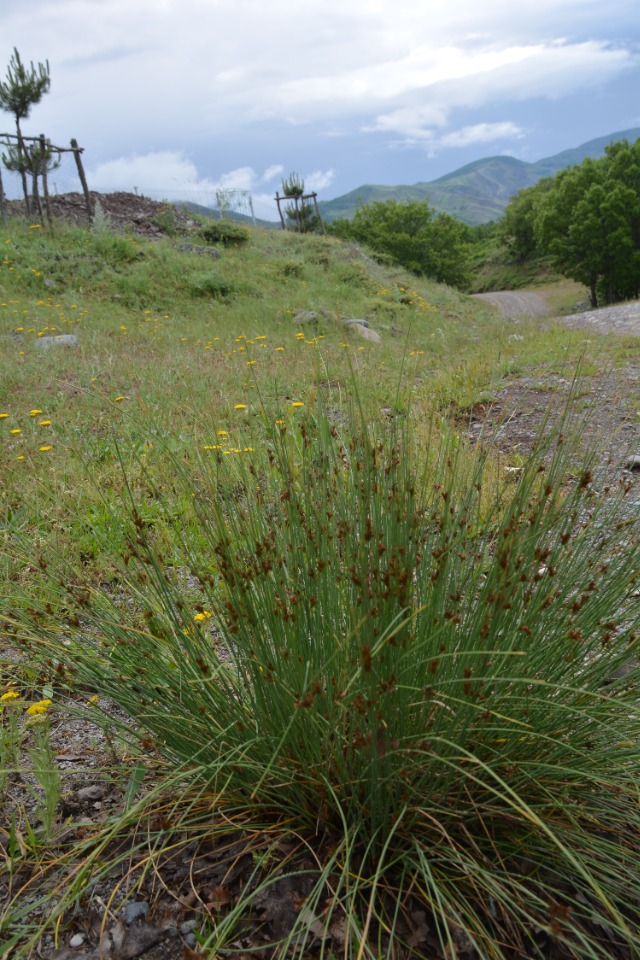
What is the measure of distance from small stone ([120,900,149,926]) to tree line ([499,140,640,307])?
33.2 meters

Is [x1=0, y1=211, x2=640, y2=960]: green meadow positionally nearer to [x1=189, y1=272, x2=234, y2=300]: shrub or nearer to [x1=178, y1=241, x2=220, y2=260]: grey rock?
[x1=189, y1=272, x2=234, y2=300]: shrub

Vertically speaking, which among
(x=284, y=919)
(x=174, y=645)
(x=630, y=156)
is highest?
(x=630, y=156)

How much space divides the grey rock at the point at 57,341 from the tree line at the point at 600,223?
29017mm

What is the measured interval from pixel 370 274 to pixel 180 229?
17.0ft

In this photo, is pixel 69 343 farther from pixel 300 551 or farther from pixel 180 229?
pixel 180 229

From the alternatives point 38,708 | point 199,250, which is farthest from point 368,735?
point 199,250

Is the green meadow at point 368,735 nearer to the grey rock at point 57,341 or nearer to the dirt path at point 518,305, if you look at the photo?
the grey rock at point 57,341

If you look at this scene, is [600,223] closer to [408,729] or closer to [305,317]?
[305,317]

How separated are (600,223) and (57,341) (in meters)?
29.7

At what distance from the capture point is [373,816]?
125cm

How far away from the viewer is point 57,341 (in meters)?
6.94

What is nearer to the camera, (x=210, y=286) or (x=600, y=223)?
(x=210, y=286)

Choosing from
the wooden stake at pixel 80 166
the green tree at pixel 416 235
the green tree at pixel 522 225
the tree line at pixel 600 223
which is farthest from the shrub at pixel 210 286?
the green tree at pixel 522 225

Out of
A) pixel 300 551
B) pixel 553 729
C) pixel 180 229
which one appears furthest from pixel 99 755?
pixel 180 229
